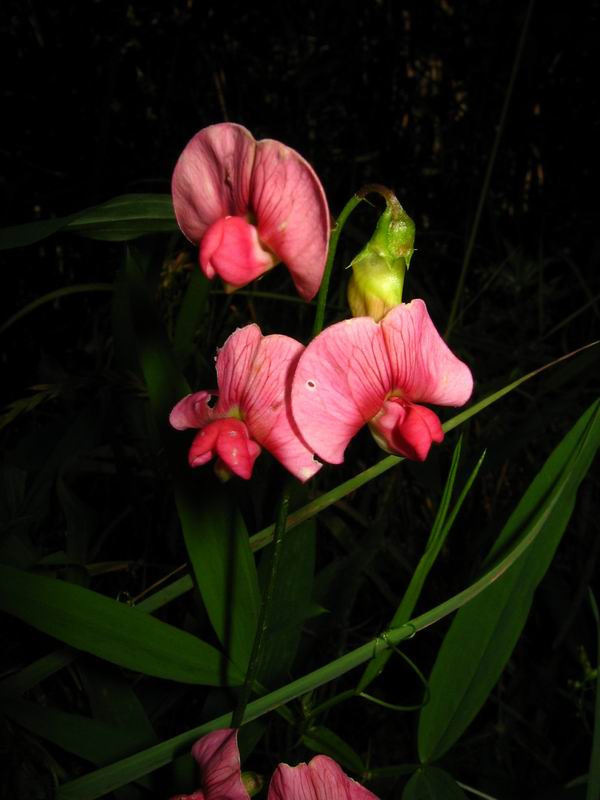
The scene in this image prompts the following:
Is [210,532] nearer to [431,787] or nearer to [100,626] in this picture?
[100,626]

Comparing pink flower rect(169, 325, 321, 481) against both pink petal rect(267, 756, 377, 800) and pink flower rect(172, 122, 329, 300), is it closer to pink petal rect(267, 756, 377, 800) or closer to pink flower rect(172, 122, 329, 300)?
pink flower rect(172, 122, 329, 300)

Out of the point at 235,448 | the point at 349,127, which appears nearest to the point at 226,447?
the point at 235,448

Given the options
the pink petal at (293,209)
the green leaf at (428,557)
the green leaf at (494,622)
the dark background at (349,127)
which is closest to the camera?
the pink petal at (293,209)

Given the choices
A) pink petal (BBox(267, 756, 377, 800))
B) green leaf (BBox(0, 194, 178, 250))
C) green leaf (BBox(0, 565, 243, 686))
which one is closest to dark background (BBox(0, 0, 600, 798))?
green leaf (BBox(0, 194, 178, 250))

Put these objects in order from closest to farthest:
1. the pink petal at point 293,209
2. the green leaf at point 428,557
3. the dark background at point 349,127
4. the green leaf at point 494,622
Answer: the pink petal at point 293,209, the green leaf at point 428,557, the green leaf at point 494,622, the dark background at point 349,127

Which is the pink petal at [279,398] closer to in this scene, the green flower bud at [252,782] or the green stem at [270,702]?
the green stem at [270,702]

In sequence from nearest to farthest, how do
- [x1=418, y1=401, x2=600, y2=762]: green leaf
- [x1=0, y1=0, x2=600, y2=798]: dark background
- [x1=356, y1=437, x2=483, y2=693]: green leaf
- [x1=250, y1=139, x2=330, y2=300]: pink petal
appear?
1. [x1=250, y1=139, x2=330, y2=300]: pink petal
2. [x1=356, y1=437, x2=483, y2=693]: green leaf
3. [x1=418, y1=401, x2=600, y2=762]: green leaf
4. [x1=0, y1=0, x2=600, y2=798]: dark background

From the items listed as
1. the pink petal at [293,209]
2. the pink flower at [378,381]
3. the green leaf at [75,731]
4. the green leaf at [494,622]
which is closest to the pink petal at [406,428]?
the pink flower at [378,381]
